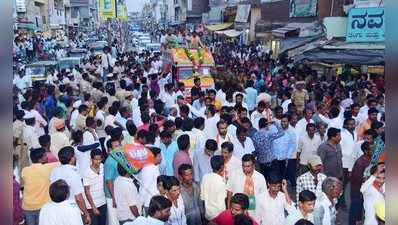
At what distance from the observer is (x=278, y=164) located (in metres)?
7.68

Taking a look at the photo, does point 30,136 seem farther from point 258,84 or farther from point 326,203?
point 258,84

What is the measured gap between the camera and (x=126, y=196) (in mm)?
5254

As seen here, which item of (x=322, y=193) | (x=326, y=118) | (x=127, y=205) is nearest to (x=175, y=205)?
(x=127, y=205)

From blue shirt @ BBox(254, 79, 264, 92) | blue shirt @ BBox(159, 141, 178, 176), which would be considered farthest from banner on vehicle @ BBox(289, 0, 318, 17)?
blue shirt @ BBox(159, 141, 178, 176)

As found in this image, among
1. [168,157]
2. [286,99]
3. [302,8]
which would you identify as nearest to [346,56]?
[286,99]

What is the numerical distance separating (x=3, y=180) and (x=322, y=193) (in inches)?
157

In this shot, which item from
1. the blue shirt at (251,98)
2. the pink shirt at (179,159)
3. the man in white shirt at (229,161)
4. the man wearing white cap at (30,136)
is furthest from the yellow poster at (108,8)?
the man in white shirt at (229,161)

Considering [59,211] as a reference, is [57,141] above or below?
below

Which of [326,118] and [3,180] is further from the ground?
[3,180]

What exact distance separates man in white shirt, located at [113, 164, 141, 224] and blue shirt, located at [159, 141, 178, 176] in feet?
2.63

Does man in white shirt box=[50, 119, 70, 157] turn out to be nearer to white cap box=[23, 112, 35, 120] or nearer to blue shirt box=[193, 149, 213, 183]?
white cap box=[23, 112, 35, 120]

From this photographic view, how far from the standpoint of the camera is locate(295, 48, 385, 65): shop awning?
36.9 feet

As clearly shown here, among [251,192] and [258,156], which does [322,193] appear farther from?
[258,156]

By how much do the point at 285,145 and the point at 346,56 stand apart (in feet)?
16.8
